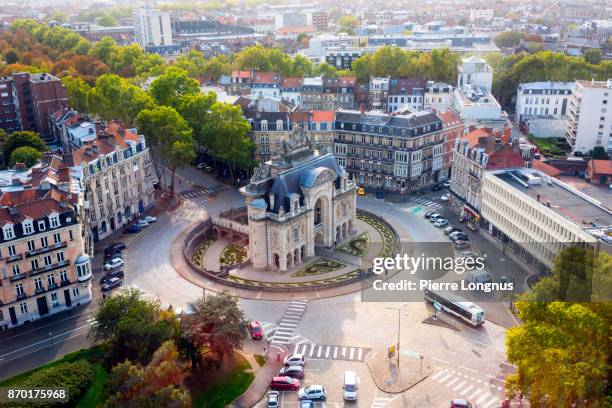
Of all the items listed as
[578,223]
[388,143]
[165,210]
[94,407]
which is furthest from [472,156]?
[94,407]

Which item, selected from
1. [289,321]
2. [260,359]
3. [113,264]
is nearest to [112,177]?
[113,264]

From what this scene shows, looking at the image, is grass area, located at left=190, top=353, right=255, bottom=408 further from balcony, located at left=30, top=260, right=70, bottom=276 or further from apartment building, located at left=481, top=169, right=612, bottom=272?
apartment building, located at left=481, top=169, right=612, bottom=272

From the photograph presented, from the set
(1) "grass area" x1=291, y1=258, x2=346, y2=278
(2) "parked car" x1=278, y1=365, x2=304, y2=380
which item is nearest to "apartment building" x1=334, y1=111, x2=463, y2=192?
(1) "grass area" x1=291, y1=258, x2=346, y2=278

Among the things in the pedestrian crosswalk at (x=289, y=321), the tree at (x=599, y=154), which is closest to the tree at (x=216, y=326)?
the pedestrian crosswalk at (x=289, y=321)

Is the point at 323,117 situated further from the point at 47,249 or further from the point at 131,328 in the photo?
the point at 131,328

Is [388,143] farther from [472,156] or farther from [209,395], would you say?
[209,395]
